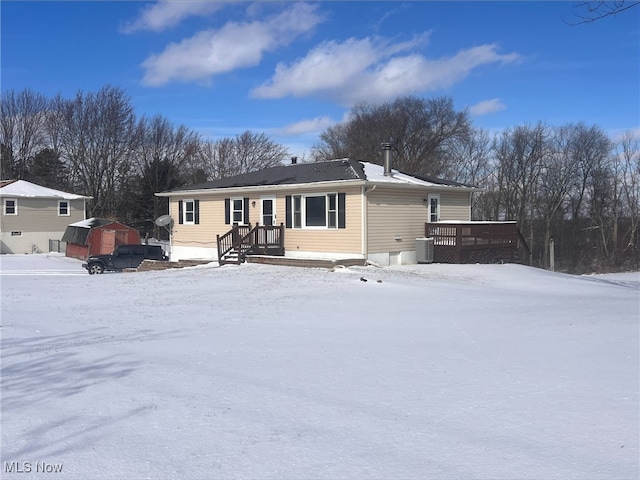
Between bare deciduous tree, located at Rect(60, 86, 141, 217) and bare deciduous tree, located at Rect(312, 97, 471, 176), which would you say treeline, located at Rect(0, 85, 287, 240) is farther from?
bare deciduous tree, located at Rect(312, 97, 471, 176)

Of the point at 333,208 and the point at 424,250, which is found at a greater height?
the point at 333,208

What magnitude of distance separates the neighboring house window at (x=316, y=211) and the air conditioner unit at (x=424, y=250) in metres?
3.20

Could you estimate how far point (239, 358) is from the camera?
22.1 ft

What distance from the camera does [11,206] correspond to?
3759 centimetres

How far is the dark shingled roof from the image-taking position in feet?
68.4

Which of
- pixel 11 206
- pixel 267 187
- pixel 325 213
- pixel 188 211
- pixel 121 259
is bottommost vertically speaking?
pixel 121 259

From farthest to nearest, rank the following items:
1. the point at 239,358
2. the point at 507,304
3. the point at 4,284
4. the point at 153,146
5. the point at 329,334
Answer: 1. the point at 153,146
2. the point at 4,284
3. the point at 507,304
4. the point at 329,334
5. the point at 239,358

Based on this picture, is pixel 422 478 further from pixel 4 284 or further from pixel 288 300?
pixel 4 284

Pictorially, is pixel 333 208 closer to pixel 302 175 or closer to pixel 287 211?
pixel 287 211

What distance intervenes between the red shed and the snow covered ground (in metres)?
21.5

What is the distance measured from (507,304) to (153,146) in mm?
47709

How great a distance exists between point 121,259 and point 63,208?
18.8 metres

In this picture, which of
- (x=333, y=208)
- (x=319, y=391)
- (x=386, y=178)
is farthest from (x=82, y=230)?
(x=319, y=391)

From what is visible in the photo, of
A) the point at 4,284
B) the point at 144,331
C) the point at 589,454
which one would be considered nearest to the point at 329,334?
the point at 144,331
